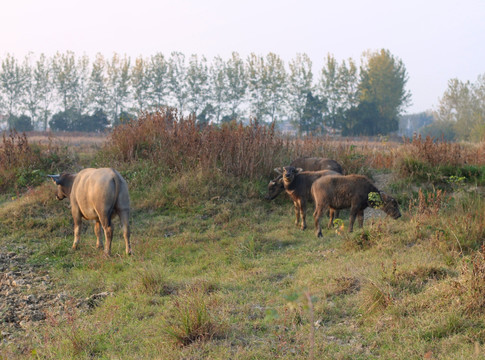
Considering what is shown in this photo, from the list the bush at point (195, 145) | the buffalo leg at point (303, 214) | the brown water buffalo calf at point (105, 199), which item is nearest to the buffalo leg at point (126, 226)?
the brown water buffalo calf at point (105, 199)

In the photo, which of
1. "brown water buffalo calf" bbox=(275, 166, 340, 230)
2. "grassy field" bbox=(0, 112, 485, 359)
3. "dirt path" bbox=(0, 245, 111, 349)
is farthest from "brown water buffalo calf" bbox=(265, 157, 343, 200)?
"dirt path" bbox=(0, 245, 111, 349)

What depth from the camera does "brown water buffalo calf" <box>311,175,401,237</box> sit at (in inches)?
380

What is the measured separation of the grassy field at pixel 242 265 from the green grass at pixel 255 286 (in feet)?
0.08

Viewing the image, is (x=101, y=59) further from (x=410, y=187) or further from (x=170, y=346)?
(x=170, y=346)

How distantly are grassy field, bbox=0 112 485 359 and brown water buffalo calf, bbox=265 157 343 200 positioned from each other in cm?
39

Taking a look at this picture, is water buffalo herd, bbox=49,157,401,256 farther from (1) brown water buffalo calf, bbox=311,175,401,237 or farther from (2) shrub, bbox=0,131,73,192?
(2) shrub, bbox=0,131,73,192

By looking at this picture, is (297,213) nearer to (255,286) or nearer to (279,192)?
(279,192)

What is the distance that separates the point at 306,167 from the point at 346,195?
120 inches

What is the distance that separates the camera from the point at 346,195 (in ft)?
31.8

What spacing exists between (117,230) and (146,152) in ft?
13.1

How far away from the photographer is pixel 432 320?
4.73m

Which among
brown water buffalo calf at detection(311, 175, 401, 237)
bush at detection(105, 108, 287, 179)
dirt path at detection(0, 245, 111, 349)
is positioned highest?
bush at detection(105, 108, 287, 179)

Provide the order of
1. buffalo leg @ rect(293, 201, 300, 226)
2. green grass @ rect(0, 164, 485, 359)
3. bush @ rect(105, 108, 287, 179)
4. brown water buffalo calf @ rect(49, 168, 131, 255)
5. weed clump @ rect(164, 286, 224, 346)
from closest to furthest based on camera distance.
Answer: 1. green grass @ rect(0, 164, 485, 359)
2. weed clump @ rect(164, 286, 224, 346)
3. brown water buffalo calf @ rect(49, 168, 131, 255)
4. buffalo leg @ rect(293, 201, 300, 226)
5. bush @ rect(105, 108, 287, 179)

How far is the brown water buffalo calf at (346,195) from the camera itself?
380 inches
